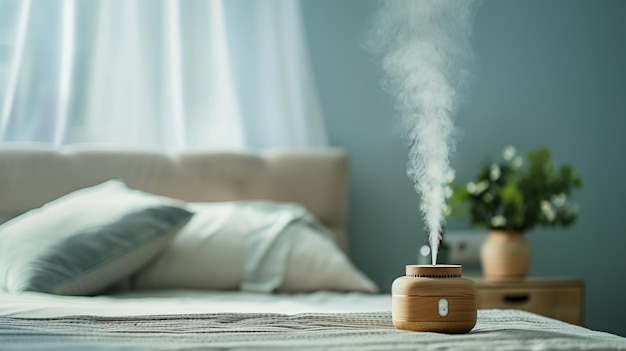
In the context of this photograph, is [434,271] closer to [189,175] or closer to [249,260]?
[249,260]

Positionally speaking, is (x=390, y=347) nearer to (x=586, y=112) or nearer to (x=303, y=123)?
(x=303, y=123)

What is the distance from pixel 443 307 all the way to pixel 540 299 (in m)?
1.45

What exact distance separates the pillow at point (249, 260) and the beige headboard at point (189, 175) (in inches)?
12.0

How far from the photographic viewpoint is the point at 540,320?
1625mm

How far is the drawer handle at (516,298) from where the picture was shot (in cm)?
275

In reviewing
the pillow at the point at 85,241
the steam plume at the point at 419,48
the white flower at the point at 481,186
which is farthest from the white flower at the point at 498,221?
the pillow at the point at 85,241

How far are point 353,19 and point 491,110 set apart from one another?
64 centimetres

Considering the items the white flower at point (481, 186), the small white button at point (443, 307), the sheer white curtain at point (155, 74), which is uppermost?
the sheer white curtain at point (155, 74)

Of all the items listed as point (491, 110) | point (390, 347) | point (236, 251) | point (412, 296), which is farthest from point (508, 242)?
point (390, 347)

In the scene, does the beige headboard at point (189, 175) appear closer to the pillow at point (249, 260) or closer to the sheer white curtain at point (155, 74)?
the sheer white curtain at point (155, 74)

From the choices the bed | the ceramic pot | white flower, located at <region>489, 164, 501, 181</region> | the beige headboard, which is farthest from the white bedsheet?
white flower, located at <region>489, 164, 501, 181</region>

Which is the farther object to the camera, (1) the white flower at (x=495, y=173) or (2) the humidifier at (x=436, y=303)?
(1) the white flower at (x=495, y=173)

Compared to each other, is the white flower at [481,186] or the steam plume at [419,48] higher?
the steam plume at [419,48]

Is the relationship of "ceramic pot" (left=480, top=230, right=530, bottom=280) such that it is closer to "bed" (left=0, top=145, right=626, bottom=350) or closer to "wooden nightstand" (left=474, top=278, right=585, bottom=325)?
"wooden nightstand" (left=474, top=278, right=585, bottom=325)
